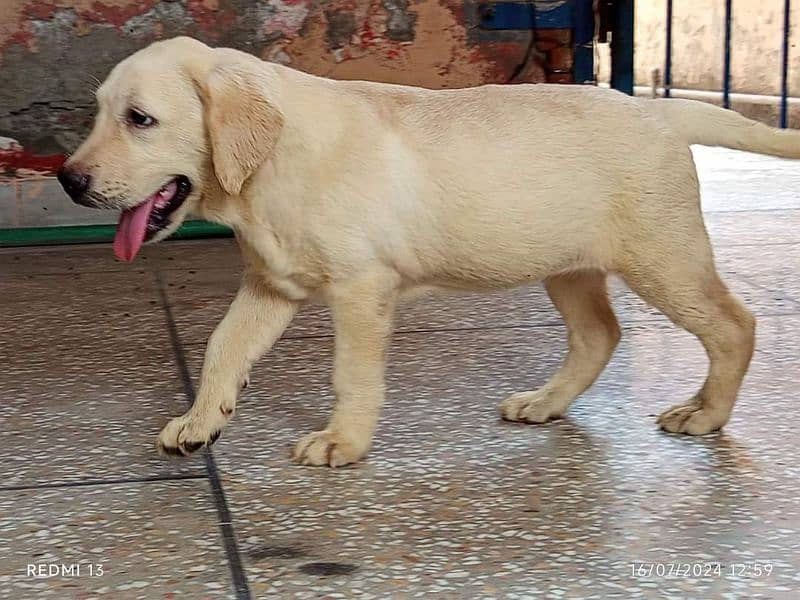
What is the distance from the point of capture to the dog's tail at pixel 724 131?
9.35ft

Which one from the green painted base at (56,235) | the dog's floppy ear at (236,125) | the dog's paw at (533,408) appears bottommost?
the green painted base at (56,235)

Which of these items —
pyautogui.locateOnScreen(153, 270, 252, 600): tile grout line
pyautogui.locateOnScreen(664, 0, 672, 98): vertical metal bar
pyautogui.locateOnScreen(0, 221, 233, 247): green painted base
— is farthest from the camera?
pyautogui.locateOnScreen(664, 0, 672, 98): vertical metal bar

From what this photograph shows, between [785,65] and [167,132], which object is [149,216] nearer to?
[167,132]

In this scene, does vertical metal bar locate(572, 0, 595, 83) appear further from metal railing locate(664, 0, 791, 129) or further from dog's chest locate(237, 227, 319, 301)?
metal railing locate(664, 0, 791, 129)

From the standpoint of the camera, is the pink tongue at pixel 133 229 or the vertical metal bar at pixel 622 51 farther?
the vertical metal bar at pixel 622 51

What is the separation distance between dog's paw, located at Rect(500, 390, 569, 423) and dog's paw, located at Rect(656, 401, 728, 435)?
268 millimetres

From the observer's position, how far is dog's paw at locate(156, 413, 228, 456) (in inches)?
105

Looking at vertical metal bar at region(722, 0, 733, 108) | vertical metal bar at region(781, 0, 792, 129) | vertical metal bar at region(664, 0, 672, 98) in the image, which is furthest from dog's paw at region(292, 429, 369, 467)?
vertical metal bar at region(664, 0, 672, 98)

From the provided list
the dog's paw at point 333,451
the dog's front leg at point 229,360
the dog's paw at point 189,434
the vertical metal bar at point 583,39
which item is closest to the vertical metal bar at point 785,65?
the vertical metal bar at point 583,39

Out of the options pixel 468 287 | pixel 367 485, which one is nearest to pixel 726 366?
pixel 468 287

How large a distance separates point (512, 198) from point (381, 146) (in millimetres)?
318

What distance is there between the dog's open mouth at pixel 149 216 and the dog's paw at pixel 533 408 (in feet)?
3.17

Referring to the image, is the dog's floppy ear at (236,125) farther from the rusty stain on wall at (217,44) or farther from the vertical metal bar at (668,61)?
the vertical metal bar at (668,61)

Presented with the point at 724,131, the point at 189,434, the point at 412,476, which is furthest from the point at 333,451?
the point at 724,131
